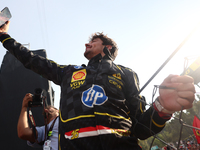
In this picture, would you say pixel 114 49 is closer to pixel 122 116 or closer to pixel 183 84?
pixel 122 116

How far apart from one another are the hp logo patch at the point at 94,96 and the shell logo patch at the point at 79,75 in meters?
0.17

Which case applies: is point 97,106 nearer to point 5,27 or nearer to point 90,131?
point 90,131

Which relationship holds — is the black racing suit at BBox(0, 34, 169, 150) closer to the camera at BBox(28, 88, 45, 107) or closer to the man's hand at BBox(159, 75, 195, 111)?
the man's hand at BBox(159, 75, 195, 111)

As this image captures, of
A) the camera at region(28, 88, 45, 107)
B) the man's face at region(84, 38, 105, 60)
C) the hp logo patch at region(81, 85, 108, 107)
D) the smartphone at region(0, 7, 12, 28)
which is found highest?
the smartphone at region(0, 7, 12, 28)

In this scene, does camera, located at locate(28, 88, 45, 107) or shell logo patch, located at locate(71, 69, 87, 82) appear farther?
camera, located at locate(28, 88, 45, 107)

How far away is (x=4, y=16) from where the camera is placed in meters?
1.80

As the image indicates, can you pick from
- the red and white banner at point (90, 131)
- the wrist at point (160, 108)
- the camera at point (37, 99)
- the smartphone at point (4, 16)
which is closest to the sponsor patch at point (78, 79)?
the red and white banner at point (90, 131)

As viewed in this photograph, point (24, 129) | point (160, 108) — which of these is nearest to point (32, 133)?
point (24, 129)

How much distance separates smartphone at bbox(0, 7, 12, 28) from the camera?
Result: 175 cm

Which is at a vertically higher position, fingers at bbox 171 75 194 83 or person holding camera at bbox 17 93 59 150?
fingers at bbox 171 75 194 83

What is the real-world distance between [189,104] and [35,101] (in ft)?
6.61

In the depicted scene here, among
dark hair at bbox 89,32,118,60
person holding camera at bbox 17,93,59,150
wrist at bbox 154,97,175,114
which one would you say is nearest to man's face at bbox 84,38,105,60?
dark hair at bbox 89,32,118,60

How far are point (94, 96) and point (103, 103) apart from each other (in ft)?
0.30

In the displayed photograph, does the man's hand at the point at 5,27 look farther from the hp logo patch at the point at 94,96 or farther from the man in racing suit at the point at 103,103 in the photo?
the hp logo patch at the point at 94,96
